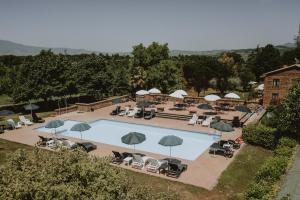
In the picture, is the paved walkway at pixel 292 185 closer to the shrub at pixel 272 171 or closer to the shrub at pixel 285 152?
the shrub at pixel 272 171

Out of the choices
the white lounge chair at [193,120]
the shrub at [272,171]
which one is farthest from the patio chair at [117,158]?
the white lounge chair at [193,120]

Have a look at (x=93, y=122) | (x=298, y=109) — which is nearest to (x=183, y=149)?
(x=298, y=109)

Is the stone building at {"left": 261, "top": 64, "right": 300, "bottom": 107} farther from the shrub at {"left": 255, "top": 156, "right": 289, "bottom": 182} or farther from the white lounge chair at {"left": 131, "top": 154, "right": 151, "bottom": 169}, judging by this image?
the white lounge chair at {"left": 131, "top": 154, "right": 151, "bottom": 169}

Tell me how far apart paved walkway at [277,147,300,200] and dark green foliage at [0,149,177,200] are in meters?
7.33

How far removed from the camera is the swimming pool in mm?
23967

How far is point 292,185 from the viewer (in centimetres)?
1420

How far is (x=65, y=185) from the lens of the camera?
24.3 feet

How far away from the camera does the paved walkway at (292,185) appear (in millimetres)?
13086

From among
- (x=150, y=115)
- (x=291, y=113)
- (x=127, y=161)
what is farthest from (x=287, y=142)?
(x=150, y=115)

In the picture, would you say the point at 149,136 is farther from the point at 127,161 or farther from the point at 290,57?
the point at 290,57

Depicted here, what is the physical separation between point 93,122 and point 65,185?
80.3 feet

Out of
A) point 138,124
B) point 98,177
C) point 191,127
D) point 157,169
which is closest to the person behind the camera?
point 98,177

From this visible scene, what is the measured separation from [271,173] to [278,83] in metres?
25.4

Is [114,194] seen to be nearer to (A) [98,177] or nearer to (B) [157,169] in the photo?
(A) [98,177]
